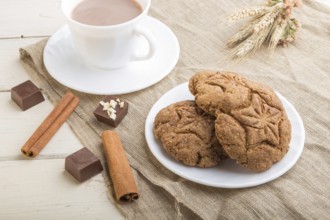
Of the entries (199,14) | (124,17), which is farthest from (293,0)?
(124,17)

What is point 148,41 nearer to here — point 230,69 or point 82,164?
point 230,69

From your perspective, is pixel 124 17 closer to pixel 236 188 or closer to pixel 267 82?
pixel 267 82

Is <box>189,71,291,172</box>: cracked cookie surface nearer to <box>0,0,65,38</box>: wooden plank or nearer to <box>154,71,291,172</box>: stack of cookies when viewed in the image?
<box>154,71,291,172</box>: stack of cookies

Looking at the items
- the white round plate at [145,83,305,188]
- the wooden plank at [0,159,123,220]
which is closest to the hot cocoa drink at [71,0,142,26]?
the white round plate at [145,83,305,188]

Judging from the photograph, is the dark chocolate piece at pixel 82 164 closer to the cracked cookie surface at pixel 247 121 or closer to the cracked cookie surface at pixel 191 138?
the cracked cookie surface at pixel 191 138

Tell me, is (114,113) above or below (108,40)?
below

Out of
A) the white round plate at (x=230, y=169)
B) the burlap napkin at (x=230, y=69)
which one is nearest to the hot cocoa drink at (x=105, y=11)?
the burlap napkin at (x=230, y=69)

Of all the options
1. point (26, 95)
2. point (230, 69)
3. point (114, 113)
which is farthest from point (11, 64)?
point (230, 69)
